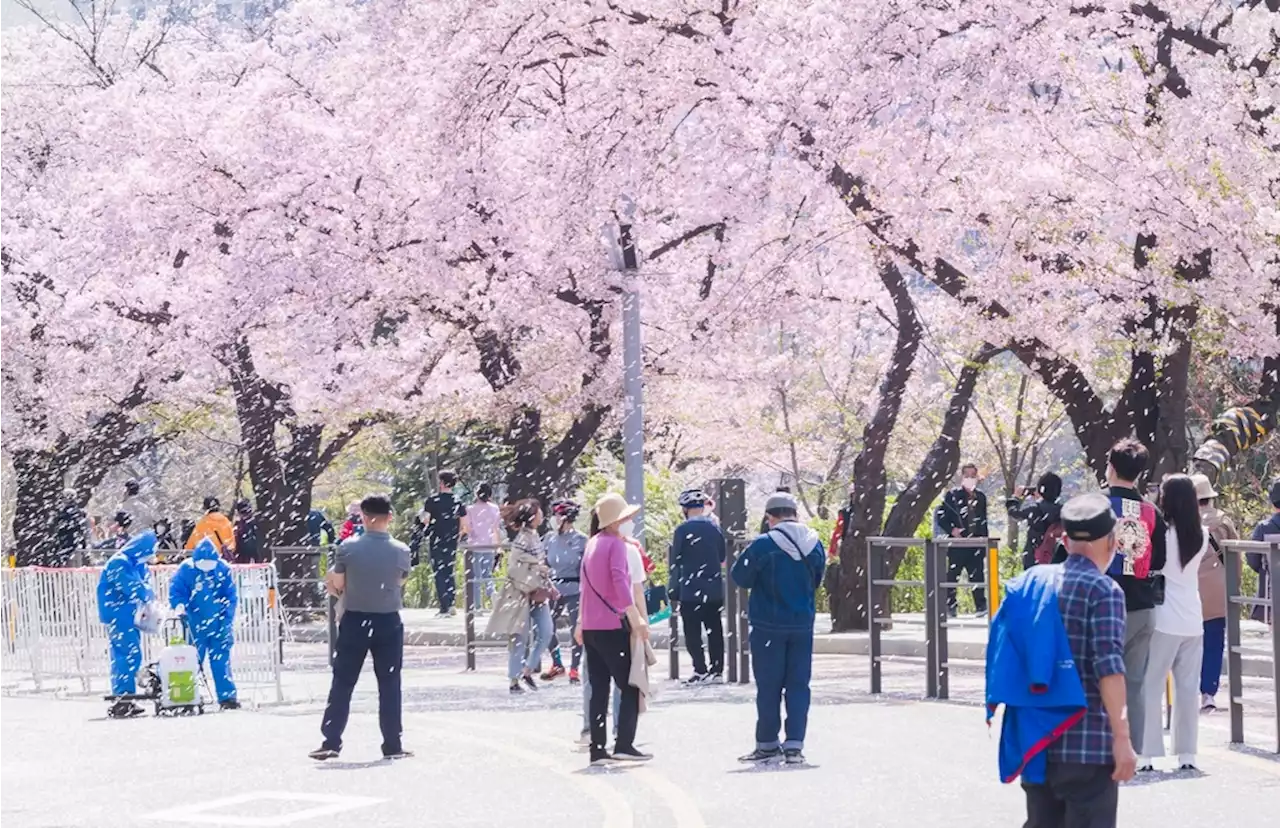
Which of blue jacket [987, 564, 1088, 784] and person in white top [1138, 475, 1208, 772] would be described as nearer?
blue jacket [987, 564, 1088, 784]

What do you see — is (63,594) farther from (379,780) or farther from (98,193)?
(98,193)

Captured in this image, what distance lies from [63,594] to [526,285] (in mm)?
9383

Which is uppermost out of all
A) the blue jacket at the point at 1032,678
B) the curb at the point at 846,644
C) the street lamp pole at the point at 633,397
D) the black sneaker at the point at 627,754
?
the street lamp pole at the point at 633,397

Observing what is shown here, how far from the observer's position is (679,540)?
63.8 ft

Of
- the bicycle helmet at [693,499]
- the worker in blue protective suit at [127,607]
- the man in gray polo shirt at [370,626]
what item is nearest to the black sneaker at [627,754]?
the man in gray polo shirt at [370,626]

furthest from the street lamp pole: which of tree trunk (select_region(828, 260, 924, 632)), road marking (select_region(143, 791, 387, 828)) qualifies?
tree trunk (select_region(828, 260, 924, 632))

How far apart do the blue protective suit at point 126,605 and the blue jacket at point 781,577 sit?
7088mm

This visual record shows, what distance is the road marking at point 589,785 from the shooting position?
1093 cm

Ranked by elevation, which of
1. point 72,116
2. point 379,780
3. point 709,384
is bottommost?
point 379,780

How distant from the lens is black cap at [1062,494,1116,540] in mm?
7211

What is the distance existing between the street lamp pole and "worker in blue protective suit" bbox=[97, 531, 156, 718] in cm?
438

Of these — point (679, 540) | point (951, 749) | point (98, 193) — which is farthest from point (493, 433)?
point (951, 749)

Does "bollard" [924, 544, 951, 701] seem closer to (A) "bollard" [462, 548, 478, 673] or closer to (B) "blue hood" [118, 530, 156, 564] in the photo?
(B) "blue hood" [118, 530, 156, 564]

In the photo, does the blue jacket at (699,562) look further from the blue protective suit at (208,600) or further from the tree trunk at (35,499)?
the tree trunk at (35,499)
